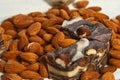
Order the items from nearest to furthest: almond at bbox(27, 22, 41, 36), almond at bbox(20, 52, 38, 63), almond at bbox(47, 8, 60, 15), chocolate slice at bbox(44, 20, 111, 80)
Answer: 1. chocolate slice at bbox(44, 20, 111, 80)
2. almond at bbox(20, 52, 38, 63)
3. almond at bbox(27, 22, 41, 36)
4. almond at bbox(47, 8, 60, 15)

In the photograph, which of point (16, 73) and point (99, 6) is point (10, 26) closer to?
point (16, 73)

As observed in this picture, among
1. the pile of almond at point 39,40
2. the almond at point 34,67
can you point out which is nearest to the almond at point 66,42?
the pile of almond at point 39,40

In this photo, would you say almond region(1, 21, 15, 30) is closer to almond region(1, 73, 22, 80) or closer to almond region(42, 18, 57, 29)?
almond region(42, 18, 57, 29)

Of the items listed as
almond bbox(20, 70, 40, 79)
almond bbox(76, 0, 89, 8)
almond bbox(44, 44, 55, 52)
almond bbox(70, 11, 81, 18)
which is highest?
almond bbox(76, 0, 89, 8)

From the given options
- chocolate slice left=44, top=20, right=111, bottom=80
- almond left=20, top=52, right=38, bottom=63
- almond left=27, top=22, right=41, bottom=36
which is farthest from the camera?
almond left=27, top=22, right=41, bottom=36

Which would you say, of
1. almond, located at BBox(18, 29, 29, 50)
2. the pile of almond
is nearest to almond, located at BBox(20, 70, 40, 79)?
the pile of almond

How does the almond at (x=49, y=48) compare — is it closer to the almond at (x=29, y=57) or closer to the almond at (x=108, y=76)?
the almond at (x=29, y=57)
